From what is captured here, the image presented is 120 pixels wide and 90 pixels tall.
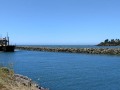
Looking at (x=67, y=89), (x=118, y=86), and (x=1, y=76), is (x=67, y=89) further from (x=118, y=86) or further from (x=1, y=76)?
(x=1, y=76)

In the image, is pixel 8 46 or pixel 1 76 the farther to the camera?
pixel 8 46

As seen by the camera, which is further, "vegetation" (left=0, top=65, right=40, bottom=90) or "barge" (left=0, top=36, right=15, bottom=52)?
"barge" (left=0, top=36, right=15, bottom=52)

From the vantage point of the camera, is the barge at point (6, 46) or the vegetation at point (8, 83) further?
the barge at point (6, 46)

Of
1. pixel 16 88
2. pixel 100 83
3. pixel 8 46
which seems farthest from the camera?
pixel 8 46

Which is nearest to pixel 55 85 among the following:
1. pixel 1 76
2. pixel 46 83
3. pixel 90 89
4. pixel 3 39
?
pixel 46 83

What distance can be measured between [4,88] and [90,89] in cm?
1254

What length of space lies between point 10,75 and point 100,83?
12.8 meters

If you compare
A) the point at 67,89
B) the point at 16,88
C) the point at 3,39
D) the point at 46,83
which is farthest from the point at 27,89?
the point at 3,39

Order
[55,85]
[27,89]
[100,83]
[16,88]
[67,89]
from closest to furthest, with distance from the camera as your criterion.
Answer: [16,88] → [27,89] → [67,89] → [55,85] → [100,83]

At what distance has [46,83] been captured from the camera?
89.7 ft

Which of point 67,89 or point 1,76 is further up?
point 1,76

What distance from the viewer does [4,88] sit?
13461 millimetres

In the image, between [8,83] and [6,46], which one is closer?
[8,83]

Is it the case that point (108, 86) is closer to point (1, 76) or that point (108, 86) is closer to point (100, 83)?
point (100, 83)
